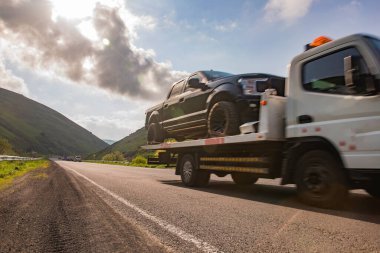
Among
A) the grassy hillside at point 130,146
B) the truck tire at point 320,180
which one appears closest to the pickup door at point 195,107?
the truck tire at point 320,180

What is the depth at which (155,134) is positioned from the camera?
10.7 m

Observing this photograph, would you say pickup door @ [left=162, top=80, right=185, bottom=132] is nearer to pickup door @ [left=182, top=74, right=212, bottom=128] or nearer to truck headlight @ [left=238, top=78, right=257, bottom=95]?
pickup door @ [left=182, top=74, right=212, bottom=128]

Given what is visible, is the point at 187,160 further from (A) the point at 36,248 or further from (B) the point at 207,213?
(A) the point at 36,248

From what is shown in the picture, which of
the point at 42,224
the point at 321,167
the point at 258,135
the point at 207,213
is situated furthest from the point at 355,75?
the point at 42,224

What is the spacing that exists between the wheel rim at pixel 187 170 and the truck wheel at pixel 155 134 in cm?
158

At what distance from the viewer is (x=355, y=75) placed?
15.8ft

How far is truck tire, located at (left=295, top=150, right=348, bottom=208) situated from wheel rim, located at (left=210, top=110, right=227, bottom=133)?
6.93 feet

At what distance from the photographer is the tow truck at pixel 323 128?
15.5 ft

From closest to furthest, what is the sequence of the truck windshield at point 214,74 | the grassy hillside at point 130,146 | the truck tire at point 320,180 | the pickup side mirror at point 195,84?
the truck tire at point 320,180, the pickup side mirror at point 195,84, the truck windshield at point 214,74, the grassy hillside at point 130,146

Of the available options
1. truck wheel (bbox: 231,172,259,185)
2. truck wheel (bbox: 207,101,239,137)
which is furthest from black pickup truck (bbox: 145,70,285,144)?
truck wheel (bbox: 231,172,259,185)

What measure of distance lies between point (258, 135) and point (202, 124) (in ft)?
7.57

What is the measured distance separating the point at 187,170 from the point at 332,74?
497 cm

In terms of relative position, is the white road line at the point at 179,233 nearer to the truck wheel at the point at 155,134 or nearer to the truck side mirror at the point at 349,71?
the truck side mirror at the point at 349,71

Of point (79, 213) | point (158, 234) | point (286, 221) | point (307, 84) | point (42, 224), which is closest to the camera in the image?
point (158, 234)
